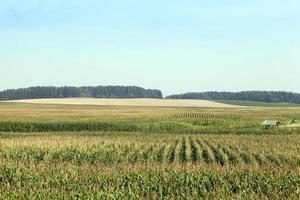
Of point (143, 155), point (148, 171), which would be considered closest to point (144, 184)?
→ point (148, 171)

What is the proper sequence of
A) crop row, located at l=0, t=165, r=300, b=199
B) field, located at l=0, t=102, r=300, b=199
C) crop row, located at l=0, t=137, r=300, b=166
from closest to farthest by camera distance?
crop row, located at l=0, t=165, r=300, b=199 → field, located at l=0, t=102, r=300, b=199 → crop row, located at l=0, t=137, r=300, b=166

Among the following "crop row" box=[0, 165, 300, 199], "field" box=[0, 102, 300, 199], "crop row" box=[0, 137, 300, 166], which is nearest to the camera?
"crop row" box=[0, 165, 300, 199]

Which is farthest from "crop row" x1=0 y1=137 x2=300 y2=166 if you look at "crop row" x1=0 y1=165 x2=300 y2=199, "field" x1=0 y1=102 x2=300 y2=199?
"crop row" x1=0 y1=165 x2=300 y2=199

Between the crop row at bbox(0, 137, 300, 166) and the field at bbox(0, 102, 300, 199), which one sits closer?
the field at bbox(0, 102, 300, 199)

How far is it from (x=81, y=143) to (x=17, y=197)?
24.1m

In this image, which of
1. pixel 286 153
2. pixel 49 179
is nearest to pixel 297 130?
pixel 286 153

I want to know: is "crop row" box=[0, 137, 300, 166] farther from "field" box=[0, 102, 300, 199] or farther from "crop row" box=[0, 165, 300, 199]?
"crop row" box=[0, 165, 300, 199]

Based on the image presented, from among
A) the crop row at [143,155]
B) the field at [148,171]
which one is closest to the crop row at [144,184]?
the field at [148,171]

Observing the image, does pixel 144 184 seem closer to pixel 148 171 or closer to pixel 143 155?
pixel 148 171

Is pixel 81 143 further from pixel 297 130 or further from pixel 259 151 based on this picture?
pixel 297 130

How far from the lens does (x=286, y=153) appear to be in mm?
34469

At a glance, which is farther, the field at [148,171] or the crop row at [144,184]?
the field at [148,171]

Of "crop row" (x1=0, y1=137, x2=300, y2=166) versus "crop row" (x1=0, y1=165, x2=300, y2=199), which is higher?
Answer: "crop row" (x1=0, y1=165, x2=300, y2=199)

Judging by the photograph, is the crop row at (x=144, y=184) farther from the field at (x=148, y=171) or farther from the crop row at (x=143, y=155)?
the crop row at (x=143, y=155)
